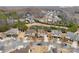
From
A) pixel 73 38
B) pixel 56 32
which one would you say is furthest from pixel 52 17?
pixel 73 38

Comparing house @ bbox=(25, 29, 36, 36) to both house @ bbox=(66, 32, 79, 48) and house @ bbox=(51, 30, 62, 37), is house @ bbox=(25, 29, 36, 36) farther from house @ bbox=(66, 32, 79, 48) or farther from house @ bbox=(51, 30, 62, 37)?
house @ bbox=(66, 32, 79, 48)

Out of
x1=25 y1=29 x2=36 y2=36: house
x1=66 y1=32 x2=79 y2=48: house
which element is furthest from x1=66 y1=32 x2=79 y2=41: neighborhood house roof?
x1=25 y1=29 x2=36 y2=36: house

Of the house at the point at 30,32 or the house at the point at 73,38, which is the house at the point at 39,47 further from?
the house at the point at 73,38

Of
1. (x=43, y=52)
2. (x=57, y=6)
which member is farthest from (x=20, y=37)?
(x=57, y=6)

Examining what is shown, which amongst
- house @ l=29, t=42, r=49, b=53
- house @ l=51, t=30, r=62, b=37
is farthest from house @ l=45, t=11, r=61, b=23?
house @ l=29, t=42, r=49, b=53

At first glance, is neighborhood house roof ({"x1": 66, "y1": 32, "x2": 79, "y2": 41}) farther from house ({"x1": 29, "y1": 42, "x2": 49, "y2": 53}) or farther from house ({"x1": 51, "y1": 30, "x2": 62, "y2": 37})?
house ({"x1": 29, "y1": 42, "x2": 49, "y2": 53})

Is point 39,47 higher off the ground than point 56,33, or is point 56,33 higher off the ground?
point 56,33

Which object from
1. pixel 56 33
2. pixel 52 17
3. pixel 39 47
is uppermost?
pixel 52 17

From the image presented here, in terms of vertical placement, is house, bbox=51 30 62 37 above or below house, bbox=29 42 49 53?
above

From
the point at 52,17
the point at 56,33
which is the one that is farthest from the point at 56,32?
the point at 52,17

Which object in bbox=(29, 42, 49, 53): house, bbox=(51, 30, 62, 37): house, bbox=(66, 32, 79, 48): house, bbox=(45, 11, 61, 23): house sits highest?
bbox=(45, 11, 61, 23): house

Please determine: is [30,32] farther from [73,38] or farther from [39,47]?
[73,38]
